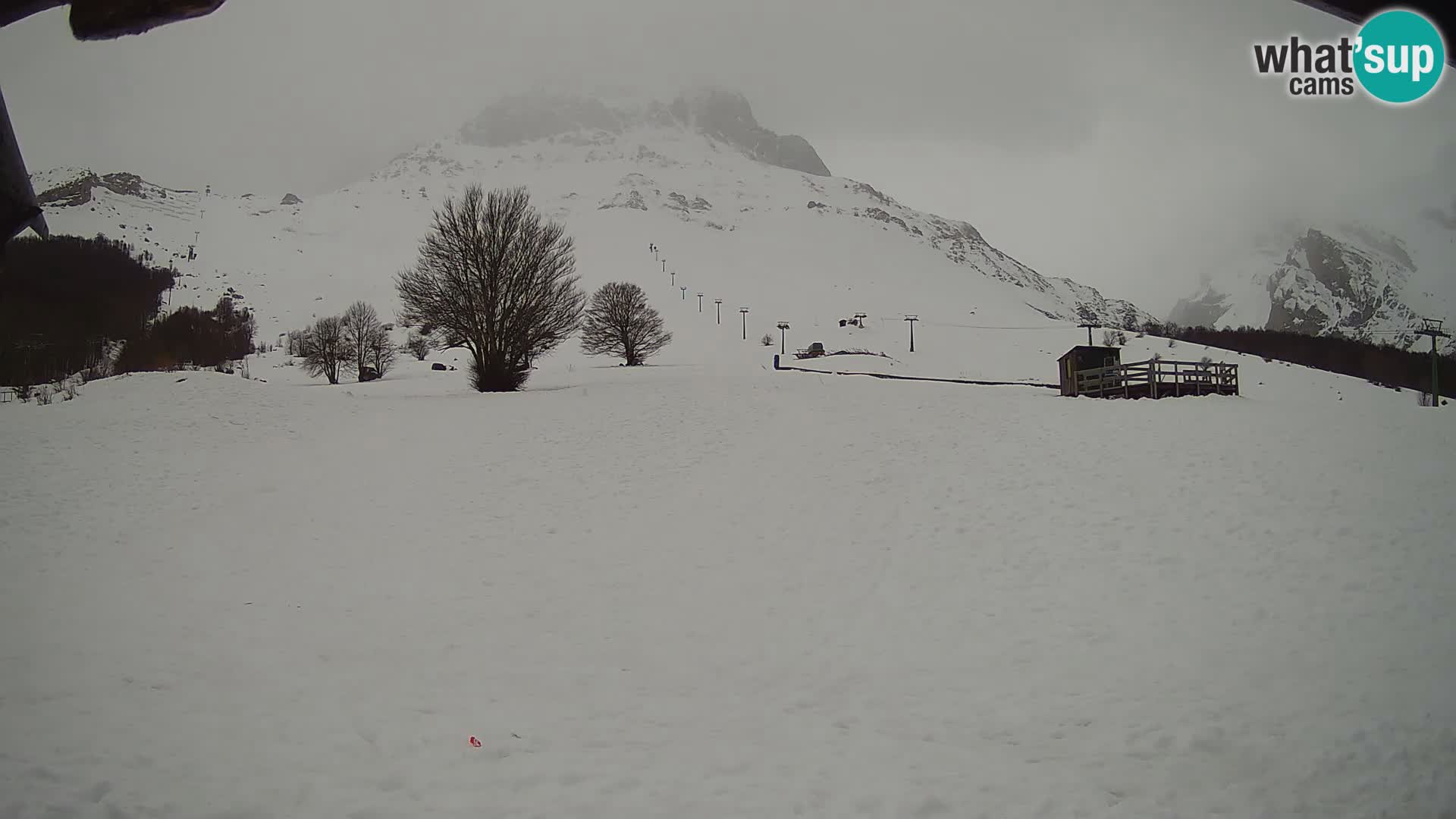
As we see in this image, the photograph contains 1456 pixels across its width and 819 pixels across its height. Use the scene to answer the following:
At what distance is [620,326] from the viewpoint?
175ft

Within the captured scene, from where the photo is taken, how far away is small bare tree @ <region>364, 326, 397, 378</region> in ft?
174

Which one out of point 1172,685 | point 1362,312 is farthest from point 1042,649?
point 1362,312

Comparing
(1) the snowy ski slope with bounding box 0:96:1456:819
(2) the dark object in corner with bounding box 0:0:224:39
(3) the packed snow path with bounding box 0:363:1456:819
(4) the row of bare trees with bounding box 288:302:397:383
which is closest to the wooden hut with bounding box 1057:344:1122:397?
(1) the snowy ski slope with bounding box 0:96:1456:819

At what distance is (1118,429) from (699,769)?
1862cm

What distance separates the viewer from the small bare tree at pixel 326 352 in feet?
163

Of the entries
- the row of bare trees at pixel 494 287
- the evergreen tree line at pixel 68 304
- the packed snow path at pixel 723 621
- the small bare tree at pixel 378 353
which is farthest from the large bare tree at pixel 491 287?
the small bare tree at pixel 378 353

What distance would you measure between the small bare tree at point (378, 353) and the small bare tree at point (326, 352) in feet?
5.80

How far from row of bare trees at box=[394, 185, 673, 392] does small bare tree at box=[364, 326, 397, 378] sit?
23562mm

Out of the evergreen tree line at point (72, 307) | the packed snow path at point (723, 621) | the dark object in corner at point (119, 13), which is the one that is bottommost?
the packed snow path at point (723, 621)

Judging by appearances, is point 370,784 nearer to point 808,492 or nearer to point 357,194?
point 808,492

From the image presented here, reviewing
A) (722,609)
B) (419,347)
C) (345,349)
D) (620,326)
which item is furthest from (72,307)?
(419,347)

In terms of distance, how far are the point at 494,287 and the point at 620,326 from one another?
77.2 feet

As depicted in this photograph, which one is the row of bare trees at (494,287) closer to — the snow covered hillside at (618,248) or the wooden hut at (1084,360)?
the wooden hut at (1084,360)

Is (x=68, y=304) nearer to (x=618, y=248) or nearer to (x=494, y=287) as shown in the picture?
(x=494, y=287)
